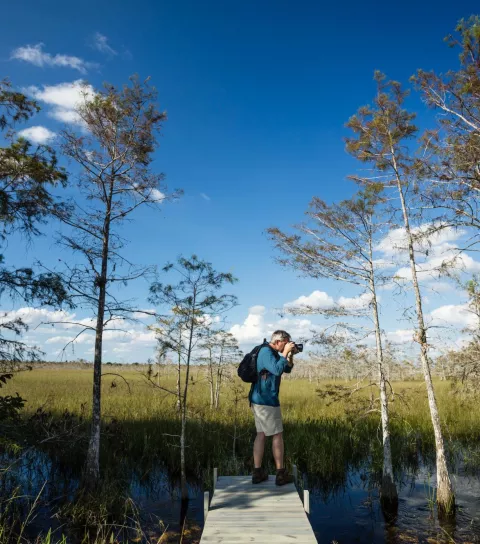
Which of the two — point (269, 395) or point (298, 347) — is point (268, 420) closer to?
point (269, 395)

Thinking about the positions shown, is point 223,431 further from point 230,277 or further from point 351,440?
point 230,277

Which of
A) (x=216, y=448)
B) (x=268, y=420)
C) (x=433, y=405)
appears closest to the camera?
(x=268, y=420)

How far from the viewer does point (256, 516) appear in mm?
5453

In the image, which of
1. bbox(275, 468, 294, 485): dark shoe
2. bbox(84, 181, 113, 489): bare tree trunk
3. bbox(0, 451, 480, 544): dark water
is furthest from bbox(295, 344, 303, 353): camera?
bbox(84, 181, 113, 489): bare tree trunk

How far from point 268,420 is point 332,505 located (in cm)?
540

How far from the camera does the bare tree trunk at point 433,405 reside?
28.7ft

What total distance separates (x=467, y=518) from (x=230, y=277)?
25.8 feet

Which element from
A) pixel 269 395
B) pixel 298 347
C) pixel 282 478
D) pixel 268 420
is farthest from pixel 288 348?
pixel 282 478

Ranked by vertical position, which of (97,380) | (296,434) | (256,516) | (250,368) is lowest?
(296,434)

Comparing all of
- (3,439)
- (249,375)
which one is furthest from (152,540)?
(249,375)

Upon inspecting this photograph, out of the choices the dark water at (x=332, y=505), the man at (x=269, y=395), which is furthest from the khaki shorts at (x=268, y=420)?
the dark water at (x=332, y=505)

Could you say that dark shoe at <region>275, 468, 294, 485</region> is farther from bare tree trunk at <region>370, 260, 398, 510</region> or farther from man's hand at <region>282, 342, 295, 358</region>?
bare tree trunk at <region>370, 260, 398, 510</region>

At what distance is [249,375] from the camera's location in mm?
6199

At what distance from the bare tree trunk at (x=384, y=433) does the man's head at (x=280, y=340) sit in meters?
4.97
